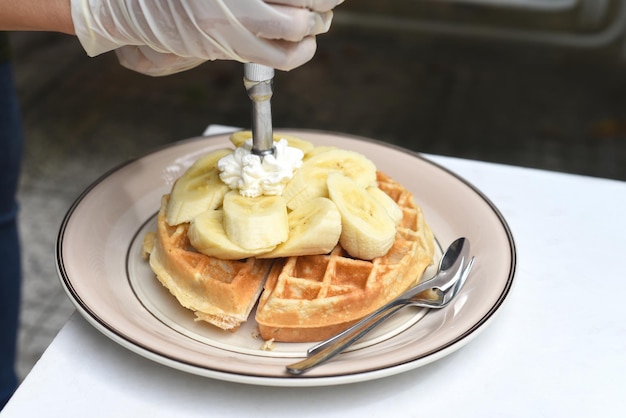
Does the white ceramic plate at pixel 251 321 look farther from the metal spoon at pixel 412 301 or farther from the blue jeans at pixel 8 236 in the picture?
the blue jeans at pixel 8 236

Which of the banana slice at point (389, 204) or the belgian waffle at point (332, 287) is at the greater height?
the banana slice at point (389, 204)

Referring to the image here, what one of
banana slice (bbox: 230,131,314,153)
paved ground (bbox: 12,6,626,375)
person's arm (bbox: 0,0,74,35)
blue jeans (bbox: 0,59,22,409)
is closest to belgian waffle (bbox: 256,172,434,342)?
banana slice (bbox: 230,131,314,153)

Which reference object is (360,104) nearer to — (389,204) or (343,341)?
(389,204)

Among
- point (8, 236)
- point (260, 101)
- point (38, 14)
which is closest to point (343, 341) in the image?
point (260, 101)

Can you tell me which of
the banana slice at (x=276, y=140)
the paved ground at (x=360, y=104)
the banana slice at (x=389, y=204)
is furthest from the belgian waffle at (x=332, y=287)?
the paved ground at (x=360, y=104)

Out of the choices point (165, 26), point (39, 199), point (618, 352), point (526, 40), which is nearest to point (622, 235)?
point (618, 352)

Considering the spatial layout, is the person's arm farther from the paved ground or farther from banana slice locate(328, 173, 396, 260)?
the paved ground

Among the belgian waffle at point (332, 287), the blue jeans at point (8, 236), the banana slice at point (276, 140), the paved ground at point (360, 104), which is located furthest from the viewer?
the paved ground at point (360, 104)
